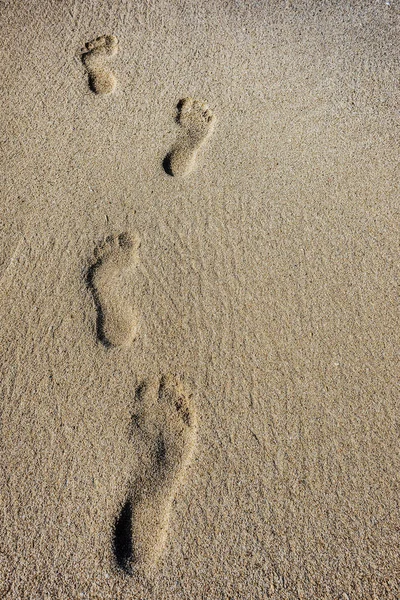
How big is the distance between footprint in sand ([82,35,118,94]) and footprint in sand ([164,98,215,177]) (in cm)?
34

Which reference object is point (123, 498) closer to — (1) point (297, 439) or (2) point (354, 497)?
(1) point (297, 439)

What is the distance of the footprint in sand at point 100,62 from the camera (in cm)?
215

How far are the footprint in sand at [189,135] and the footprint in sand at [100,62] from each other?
1.13 ft

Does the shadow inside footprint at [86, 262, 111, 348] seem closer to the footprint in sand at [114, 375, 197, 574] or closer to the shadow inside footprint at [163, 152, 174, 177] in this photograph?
the footprint in sand at [114, 375, 197, 574]

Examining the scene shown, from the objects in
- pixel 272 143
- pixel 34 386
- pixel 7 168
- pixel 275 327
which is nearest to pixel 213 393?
pixel 275 327

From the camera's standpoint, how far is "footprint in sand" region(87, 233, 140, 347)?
166 cm

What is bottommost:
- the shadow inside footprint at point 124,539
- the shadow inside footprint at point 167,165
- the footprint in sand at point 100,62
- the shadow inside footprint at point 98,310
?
the shadow inside footprint at point 124,539

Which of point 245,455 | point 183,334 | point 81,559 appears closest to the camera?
point 81,559

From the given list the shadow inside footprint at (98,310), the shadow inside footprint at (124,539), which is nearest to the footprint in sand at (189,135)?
the shadow inside footprint at (98,310)

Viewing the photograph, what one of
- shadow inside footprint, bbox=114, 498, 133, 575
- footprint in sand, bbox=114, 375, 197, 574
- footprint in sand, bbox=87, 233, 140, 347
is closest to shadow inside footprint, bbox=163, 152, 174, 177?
footprint in sand, bbox=87, 233, 140, 347

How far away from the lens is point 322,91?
7.06 ft

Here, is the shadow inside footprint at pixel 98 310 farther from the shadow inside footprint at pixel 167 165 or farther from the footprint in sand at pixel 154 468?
the shadow inside footprint at pixel 167 165

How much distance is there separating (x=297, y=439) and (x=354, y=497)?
225 millimetres

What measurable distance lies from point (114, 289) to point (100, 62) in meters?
1.13
